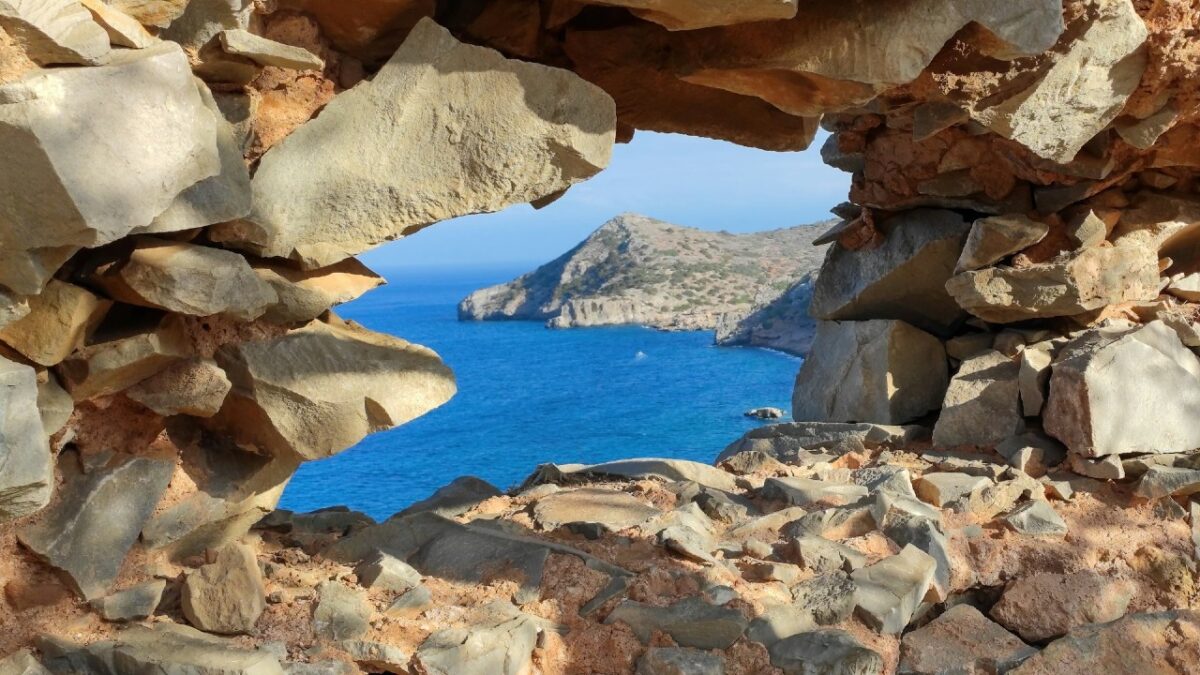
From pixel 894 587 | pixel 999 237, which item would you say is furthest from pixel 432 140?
pixel 999 237

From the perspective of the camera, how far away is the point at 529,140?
252 centimetres

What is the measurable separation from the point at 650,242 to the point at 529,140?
72.3 feet

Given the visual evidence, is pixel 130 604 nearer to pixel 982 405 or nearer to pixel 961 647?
pixel 961 647

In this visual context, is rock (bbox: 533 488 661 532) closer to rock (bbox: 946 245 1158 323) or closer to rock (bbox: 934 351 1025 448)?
rock (bbox: 934 351 1025 448)

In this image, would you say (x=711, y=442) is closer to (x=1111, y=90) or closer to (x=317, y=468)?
(x=317, y=468)

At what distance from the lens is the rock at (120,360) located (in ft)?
7.27

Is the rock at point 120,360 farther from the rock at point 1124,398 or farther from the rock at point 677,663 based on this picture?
the rock at point 1124,398

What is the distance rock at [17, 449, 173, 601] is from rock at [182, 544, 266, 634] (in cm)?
18

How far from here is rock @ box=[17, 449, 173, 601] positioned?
2.31m

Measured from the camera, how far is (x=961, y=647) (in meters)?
3.00

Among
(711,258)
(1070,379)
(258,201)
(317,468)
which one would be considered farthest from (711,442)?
(711,258)

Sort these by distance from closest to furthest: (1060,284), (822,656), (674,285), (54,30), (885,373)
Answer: (54,30) → (822,656) → (1060,284) → (885,373) → (674,285)

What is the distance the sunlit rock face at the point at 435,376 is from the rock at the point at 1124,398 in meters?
0.01

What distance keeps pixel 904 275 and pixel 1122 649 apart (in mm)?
2284
